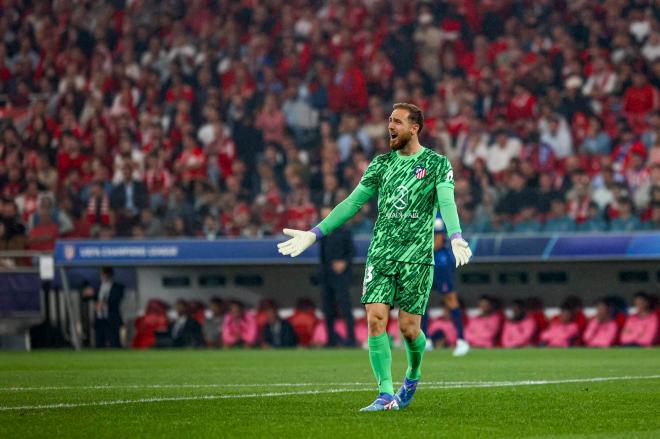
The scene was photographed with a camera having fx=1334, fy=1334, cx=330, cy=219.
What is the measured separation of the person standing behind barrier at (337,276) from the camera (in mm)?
20062

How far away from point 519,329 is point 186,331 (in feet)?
18.3

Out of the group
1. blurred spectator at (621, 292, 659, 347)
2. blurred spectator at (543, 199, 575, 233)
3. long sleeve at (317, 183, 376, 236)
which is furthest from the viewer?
blurred spectator at (543, 199, 575, 233)

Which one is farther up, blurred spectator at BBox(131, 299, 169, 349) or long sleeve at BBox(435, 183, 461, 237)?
long sleeve at BBox(435, 183, 461, 237)

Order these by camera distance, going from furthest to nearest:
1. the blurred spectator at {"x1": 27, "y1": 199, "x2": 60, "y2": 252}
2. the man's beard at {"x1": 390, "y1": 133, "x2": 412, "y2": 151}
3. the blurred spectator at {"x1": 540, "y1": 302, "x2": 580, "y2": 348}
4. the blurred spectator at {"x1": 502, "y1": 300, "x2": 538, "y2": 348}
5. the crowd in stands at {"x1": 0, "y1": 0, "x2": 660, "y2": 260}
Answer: the blurred spectator at {"x1": 27, "y1": 199, "x2": 60, "y2": 252} < the crowd in stands at {"x1": 0, "y1": 0, "x2": 660, "y2": 260} < the blurred spectator at {"x1": 502, "y1": 300, "x2": 538, "y2": 348} < the blurred spectator at {"x1": 540, "y1": 302, "x2": 580, "y2": 348} < the man's beard at {"x1": 390, "y1": 133, "x2": 412, "y2": 151}

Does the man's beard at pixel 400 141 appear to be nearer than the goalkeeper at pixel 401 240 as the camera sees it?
No

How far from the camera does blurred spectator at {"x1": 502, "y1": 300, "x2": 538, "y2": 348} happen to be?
796 inches

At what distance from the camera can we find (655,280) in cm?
2019

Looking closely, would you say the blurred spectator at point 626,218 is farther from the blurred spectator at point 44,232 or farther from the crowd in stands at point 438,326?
the blurred spectator at point 44,232

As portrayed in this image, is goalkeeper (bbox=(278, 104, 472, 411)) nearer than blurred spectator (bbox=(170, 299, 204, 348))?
Yes

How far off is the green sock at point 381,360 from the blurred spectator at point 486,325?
1175cm

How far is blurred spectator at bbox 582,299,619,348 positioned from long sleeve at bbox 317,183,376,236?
11.1 metres

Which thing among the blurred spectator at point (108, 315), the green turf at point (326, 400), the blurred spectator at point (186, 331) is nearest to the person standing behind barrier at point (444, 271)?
the green turf at point (326, 400)

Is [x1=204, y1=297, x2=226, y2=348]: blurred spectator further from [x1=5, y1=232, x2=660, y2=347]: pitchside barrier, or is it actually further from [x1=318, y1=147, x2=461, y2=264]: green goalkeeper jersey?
[x1=318, y1=147, x2=461, y2=264]: green goalkeeper jersey

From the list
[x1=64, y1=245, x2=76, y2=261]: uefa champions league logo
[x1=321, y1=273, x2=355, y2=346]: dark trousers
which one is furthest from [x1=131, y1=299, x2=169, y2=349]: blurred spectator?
[x1=321, y1=273, x2=355, y2=346]: dark trousers
